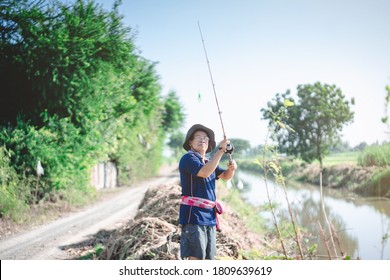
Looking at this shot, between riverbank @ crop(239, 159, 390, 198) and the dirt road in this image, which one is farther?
the dirt road

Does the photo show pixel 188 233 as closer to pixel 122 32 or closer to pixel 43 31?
pixel 43 31

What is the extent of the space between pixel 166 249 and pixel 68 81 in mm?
5386

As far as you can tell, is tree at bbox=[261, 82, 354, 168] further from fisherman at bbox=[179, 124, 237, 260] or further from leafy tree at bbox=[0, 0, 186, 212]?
leafy tree at bbox=[0, 0, 186, 212]

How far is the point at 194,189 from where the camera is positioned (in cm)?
260

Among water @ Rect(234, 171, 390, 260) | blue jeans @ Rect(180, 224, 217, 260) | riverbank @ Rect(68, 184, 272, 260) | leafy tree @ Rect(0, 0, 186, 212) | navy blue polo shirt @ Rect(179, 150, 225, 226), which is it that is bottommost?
water @ Rect(234, 171, 390, 260)

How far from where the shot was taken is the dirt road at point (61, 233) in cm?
502

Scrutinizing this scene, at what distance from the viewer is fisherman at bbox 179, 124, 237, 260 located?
8.31 ft

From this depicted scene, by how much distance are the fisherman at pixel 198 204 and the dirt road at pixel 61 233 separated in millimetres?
3180

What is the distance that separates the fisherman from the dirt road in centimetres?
318

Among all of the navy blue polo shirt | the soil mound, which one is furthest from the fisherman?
the soil mound

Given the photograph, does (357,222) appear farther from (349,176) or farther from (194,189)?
(194,189)

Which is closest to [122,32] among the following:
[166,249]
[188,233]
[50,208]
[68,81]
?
[68,81]

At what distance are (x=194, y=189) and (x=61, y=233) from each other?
187 inches

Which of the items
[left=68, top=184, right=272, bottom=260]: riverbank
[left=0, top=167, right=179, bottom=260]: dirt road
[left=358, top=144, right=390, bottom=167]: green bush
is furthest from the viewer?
[left=0, top=167, right=179, bottom=260]: dirt road
